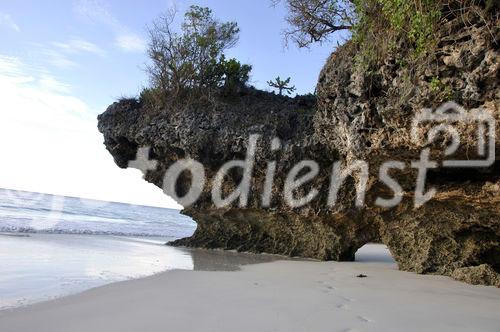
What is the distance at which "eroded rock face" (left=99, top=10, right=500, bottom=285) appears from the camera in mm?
6207

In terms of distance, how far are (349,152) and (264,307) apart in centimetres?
454

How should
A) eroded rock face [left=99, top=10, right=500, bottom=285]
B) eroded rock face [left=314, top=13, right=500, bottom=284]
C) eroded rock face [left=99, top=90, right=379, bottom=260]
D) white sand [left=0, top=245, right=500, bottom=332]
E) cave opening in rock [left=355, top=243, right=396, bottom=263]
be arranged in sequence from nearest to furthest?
white sand [left=0, top=245, right=500, bottom=332], eroded rock face [left=314, top=13, right=500, bottom=284], eroded rock face [left=99, top=10, right=500, bottom=285], eroded rock face [left=99, top=90, right=379, bottom=260], cave opening in rock [left=355, top=243, right=396, bottom=263]

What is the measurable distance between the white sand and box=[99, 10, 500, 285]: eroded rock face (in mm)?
1507

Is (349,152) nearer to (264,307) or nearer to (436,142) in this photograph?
(436,142)

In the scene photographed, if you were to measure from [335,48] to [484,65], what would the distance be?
13.5ft

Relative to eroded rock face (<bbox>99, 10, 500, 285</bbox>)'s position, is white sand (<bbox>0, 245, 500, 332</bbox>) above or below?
below

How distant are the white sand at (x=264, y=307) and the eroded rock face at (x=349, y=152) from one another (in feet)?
4.95

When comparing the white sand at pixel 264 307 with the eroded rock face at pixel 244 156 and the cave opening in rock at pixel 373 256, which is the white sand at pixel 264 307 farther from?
the cave opening in rock at pixel 373 256

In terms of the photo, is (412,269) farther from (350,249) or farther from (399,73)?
(399,73)

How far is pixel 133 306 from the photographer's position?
183 inches

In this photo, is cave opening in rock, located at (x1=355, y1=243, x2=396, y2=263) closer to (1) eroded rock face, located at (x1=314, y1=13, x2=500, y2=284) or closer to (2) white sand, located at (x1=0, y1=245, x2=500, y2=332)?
(1) eroded rock face, located at (x1=314, y1=13, x2=500, y2=284)

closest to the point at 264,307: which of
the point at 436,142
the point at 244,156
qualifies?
the point at 436,142

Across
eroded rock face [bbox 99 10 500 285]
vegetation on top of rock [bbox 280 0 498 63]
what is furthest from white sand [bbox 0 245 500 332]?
vegetation on top of rock [bbox 280 0 498 63]

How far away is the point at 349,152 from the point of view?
839 cm
